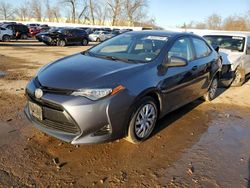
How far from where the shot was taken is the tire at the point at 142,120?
3.80 metres

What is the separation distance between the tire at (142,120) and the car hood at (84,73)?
510 mm

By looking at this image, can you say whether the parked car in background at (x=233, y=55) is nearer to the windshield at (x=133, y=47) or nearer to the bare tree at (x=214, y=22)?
the windshield at (x=133, y=47)

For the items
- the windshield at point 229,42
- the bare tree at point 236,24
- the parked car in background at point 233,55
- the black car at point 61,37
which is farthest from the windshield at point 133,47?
the bare tree at point 236,24

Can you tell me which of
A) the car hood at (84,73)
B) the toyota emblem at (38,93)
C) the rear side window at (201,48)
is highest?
the rear side window at (201,48)

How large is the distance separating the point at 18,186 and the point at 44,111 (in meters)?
0.96

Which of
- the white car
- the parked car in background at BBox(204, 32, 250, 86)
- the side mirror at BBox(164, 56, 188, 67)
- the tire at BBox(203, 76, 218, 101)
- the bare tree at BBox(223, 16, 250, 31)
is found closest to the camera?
the side mirror at BBox(164, 56, 188, 67)

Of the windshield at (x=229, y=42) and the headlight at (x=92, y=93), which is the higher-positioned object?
the windshield at (x=229, y=42)

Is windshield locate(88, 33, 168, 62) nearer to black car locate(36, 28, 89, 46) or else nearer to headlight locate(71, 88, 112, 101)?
headlight locate(71, 88, 112, 101)

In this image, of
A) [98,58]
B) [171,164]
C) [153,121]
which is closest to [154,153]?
[171,164]

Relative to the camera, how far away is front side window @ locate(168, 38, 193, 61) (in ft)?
15.1

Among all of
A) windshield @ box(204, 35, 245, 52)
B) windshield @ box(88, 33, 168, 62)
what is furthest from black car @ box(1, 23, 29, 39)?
windshield @ box(88, 33, 168, 62)

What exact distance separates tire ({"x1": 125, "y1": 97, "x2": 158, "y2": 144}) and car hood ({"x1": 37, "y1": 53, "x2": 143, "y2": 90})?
51 centimetres

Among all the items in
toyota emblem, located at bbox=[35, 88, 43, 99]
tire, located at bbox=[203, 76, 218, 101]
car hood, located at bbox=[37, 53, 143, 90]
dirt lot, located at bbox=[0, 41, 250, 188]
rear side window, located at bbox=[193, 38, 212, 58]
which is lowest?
dirt lot, located at bbox=[0, 41, 250, 188]

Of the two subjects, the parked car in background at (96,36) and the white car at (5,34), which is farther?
the parked car in background at (96,36)
